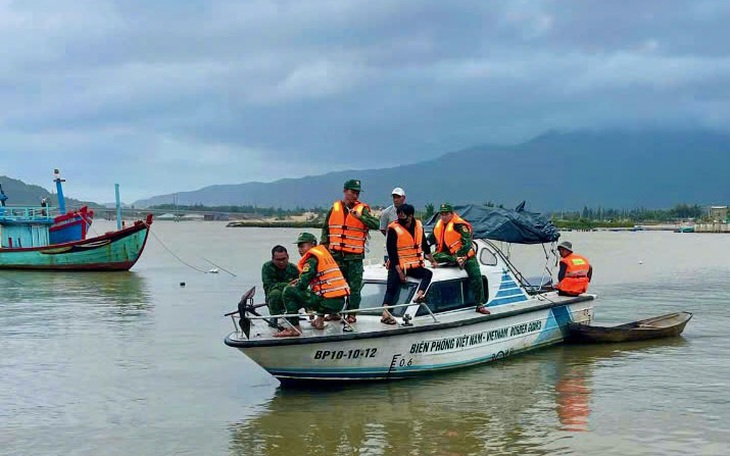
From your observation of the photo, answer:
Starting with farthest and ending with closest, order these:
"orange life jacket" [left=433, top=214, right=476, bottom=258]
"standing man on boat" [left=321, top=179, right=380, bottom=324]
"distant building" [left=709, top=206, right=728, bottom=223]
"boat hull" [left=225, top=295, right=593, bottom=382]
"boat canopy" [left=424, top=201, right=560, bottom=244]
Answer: "distant building" [left=709, top=206, right=728, bottom=223], "boat canopy" [left=424, top=201, right=560, bottom=244], "orange life jacket" [left=433, top=214, right=476, bottom=258], "standing man on boat" [left=321, top=179, right=380, bottom=324], "boat hull" [left=225, top=295, right=593, bottom=382]

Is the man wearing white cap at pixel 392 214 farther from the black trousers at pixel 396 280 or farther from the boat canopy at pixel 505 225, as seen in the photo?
the boat canopy at pixel 505 225

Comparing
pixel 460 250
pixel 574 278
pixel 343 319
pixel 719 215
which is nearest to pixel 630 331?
pixel 574 278

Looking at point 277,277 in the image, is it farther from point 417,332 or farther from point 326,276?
point 417,332

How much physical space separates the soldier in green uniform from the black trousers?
4.74ft

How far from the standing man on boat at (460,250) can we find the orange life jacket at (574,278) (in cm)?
284

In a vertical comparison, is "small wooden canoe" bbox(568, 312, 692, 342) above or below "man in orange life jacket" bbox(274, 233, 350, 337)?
below

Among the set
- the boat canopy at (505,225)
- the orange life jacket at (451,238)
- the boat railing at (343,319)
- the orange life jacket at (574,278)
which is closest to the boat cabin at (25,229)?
the boat canopy at (505,225)

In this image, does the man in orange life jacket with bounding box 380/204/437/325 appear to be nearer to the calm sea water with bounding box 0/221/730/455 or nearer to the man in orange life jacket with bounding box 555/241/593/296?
the calm sea water with bounding box 0/221/730/455

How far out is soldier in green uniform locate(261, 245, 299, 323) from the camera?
12.0 meters

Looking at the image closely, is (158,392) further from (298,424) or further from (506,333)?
(506,333)

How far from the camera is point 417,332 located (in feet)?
39.2

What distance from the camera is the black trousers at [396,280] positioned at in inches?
497

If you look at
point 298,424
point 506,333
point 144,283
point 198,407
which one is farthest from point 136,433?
point 144,283

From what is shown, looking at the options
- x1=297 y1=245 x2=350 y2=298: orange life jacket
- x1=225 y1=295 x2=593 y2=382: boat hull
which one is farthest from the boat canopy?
x1=297 y1=245 x2=350 y2=298: orange life jacket
